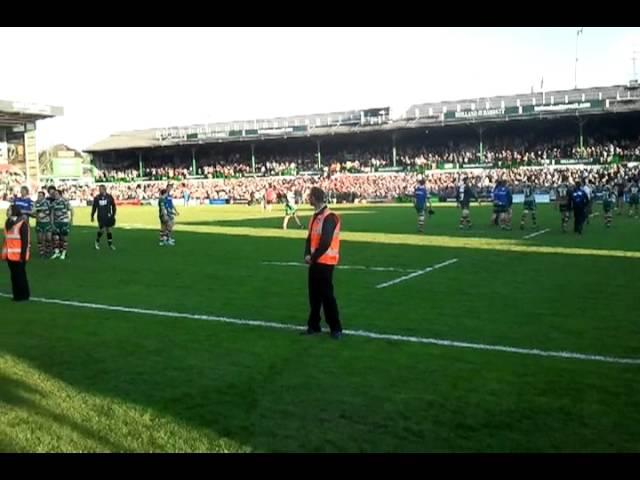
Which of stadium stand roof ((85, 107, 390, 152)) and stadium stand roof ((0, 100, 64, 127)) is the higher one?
stadium stand roof ((0, 100, 64, 127))

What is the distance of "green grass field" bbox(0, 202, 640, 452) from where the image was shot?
5.73 m

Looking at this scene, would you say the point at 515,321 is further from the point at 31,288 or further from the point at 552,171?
the point at 552,171

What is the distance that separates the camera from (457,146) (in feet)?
216

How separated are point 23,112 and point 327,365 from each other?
68859 mm

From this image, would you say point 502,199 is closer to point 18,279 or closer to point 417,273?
point 417,273

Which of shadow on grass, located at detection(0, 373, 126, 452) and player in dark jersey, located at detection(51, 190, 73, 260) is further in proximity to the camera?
player in dark jersey, located at detection(51, 190, 73, 260)

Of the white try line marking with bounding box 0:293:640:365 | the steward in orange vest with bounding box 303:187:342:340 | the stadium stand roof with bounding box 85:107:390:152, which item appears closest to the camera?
the white try line marking with bounding box 0:293:640:365

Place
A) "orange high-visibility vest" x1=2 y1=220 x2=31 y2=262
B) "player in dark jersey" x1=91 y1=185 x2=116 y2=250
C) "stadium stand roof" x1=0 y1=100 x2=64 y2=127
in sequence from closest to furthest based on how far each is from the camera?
"orange high-visibility vest" x1=2 y1=220 x2=31 y2=262 → "player in dark jersey" x1=91 y1=185 x2=116 y2=250 → "stadium stand roof" x1=0 y1=100 x2=64 y2=127

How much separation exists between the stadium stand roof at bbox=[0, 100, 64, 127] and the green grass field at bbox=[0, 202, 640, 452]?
57652 mm

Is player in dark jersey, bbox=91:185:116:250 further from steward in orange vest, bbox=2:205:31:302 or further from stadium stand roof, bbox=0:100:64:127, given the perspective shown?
stadium stand roof, bbox=0:100:64:127

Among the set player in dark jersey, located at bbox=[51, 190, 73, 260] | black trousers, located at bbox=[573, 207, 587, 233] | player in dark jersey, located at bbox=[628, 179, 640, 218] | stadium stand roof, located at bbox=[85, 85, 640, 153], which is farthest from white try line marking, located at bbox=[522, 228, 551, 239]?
stadium stand roof, located at bbox=[85, 85, 640, 153]

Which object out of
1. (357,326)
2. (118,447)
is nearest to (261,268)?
(357,326)

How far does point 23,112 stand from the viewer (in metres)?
68.6
